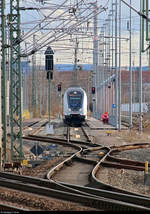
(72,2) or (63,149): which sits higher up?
(72,2)

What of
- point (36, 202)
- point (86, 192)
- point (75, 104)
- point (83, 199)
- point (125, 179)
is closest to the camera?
point (36, 202)

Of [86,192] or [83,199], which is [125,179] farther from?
[83,199]

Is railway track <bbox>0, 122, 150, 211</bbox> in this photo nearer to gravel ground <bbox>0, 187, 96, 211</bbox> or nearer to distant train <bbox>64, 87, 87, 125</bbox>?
gravel ground <bbox>0, 187, 96, 211</bbox>

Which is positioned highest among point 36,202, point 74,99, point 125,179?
point 74,99

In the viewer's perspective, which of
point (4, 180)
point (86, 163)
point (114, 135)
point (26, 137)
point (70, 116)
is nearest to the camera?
point (4, 180)

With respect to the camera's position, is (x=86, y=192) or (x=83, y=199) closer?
(x=83, y=199)

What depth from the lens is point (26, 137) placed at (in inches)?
1057

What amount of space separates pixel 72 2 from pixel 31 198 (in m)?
12.3

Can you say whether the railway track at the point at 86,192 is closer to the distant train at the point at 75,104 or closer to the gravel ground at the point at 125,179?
the gravel ground at the point at 125,179

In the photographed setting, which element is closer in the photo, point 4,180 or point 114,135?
point 4,180

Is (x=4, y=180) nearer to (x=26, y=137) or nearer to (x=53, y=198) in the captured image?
(x=53, y=198)

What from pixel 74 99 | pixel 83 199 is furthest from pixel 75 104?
pixel 83 199

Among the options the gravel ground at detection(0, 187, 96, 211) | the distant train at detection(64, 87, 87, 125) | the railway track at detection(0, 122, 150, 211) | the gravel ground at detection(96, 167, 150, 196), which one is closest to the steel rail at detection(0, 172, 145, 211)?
the railway track at detection(0, 122, 150, 211)

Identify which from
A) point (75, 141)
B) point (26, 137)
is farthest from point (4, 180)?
Answer: point (26, 137)
